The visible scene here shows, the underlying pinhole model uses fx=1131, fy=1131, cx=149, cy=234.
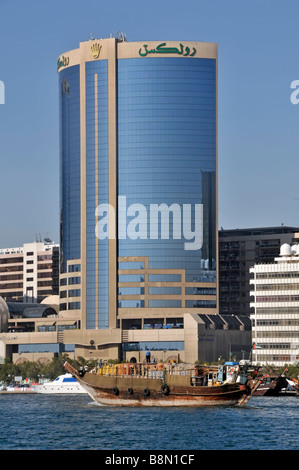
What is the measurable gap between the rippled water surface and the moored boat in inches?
98.5

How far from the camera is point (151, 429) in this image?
5295 inches

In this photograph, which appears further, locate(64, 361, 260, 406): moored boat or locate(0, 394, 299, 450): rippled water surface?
locate(64, 361, 260, 406): moored boat

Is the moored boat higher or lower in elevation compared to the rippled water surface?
higher

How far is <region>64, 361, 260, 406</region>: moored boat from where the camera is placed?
169m

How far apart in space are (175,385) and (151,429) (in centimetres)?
3582

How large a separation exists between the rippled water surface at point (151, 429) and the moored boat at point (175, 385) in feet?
8.21

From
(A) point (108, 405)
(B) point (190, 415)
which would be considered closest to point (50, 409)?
(A) point (108, 405)

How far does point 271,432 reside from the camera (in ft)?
438

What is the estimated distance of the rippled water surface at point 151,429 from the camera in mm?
120250

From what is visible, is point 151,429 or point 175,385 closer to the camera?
point 151,429

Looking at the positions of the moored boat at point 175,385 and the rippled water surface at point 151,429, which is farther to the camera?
the moored boat at point 175,385
